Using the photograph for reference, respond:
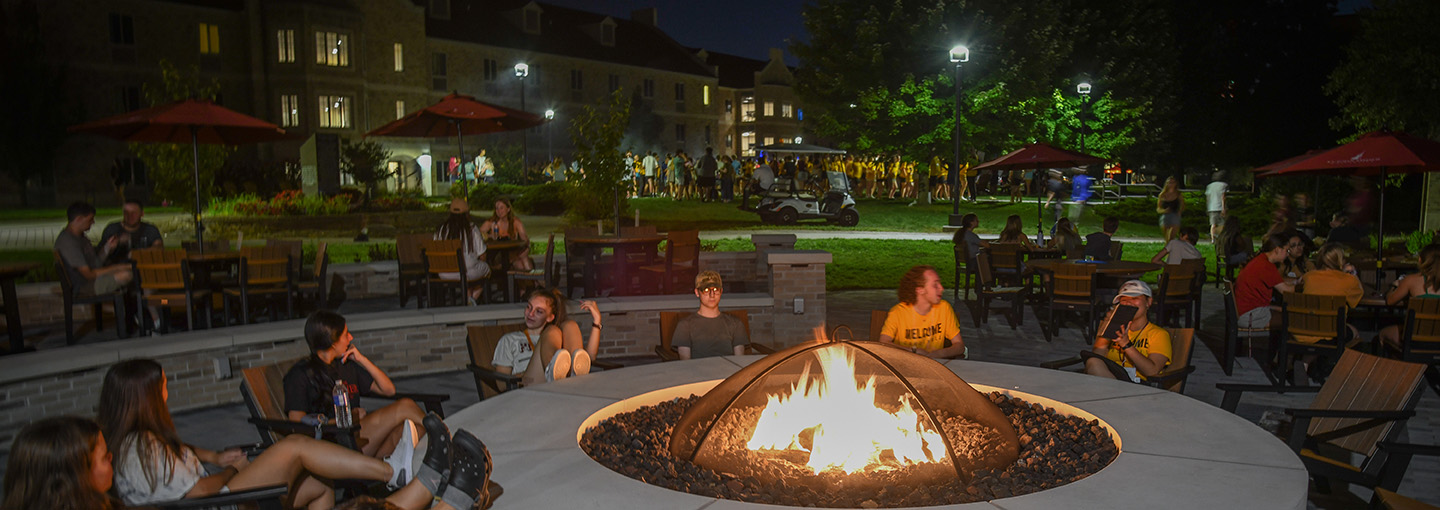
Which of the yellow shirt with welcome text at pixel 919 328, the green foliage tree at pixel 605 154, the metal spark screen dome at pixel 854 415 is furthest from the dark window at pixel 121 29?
the metal spark screen dome at pixel 854 415

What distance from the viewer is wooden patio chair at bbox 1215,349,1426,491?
4734 mm

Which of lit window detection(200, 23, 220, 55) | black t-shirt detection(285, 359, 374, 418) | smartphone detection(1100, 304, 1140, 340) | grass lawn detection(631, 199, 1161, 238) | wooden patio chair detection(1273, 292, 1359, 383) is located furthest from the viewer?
lit window detection(200, 23, 220, 55)

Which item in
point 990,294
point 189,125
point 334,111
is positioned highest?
point 334,111

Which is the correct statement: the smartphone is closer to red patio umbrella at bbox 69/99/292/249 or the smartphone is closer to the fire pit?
the fire pit

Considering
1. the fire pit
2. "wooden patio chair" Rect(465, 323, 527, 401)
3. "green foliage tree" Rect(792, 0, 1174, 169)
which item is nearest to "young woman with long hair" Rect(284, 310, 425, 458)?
the fire pit

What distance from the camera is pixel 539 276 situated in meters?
11.3

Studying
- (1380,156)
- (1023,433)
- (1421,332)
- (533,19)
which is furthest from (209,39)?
(1421,332)

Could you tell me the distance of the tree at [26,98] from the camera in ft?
106

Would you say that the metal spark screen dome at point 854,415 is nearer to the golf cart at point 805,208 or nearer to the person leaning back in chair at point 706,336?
the person leaning back in chair at point 706,336

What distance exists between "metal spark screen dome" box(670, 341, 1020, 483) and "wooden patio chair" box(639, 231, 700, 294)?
6.72 metres

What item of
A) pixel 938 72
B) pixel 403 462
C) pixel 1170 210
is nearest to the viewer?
pixel 403 462

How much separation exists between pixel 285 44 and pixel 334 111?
3.31m

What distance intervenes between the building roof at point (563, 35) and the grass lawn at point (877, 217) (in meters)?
22.0

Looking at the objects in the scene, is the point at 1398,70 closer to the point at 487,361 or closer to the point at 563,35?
the point at 487,361
